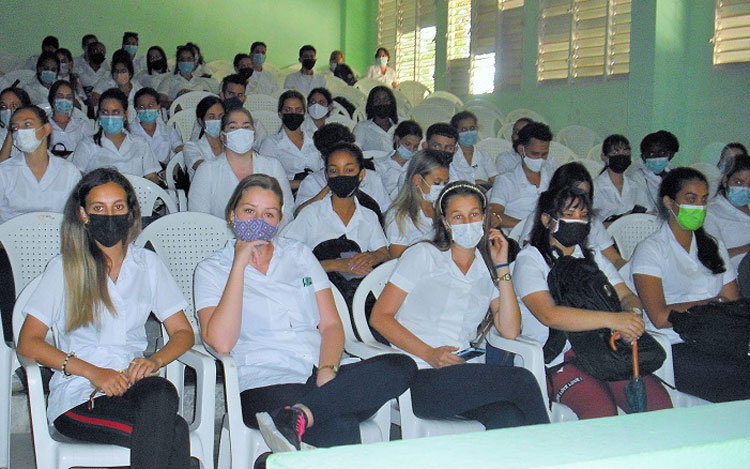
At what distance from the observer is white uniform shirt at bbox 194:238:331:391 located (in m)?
2.64

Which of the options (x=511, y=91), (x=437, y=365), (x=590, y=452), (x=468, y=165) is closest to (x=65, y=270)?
(x=437, y=365)

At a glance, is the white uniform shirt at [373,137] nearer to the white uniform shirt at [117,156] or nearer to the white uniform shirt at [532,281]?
the white uniform shirt at [117,156]

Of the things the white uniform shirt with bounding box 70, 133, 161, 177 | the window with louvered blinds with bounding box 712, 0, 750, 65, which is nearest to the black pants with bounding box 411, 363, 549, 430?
the white uniform shirt with bounding box 70, 133, 161, 177

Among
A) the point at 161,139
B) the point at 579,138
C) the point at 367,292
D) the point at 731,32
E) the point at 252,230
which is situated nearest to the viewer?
the point at 252,230

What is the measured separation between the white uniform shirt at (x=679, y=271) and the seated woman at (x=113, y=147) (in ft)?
10.7

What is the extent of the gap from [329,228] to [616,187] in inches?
90.0

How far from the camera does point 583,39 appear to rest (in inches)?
340

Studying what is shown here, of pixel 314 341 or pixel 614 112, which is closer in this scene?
pixel 314 341

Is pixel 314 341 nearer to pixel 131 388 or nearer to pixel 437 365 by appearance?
pixel 437 365

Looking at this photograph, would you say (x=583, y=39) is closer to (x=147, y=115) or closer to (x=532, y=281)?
(x=147, y=115)

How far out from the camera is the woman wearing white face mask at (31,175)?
3928 millimetres

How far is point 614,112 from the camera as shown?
821 cm

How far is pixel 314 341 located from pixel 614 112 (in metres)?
6.25

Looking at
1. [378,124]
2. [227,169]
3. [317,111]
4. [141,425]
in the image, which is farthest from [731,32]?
[141,425]
